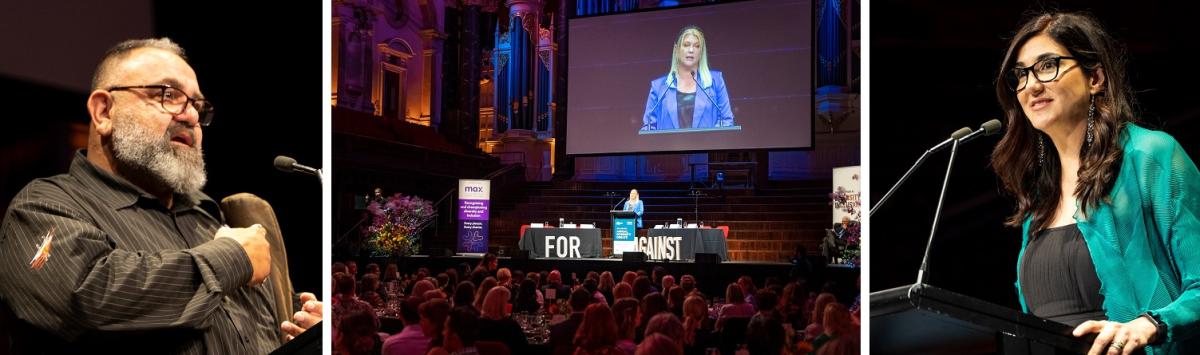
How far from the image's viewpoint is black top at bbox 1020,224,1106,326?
75.9 inches

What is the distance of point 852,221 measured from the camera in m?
3.75

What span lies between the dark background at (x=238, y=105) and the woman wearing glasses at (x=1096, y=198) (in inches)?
78.4

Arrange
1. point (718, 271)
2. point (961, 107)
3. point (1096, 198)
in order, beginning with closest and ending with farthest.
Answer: point (1096, 198), point (961, 107), point (718, 271)

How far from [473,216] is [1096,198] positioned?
A: 9.22ft

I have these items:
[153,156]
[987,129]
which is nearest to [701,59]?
[987,129]

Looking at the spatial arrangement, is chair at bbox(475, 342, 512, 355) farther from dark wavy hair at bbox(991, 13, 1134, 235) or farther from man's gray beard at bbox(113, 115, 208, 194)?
dark wavy hair at bbox(991, 13, 1134, 235)

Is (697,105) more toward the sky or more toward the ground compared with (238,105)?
more toward the sky

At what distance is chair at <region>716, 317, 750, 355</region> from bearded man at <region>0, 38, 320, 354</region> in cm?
173

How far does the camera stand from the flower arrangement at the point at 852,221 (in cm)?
366

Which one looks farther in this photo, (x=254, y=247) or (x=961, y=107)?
(x=961, y=107)

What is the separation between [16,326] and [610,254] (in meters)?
2.55

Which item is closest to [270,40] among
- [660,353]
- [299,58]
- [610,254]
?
[299,58]

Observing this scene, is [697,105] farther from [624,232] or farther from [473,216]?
[473,216]

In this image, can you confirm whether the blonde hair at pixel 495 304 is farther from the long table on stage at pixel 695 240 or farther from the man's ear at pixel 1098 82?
the man's ear at pixel 1098 82
